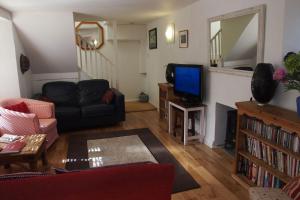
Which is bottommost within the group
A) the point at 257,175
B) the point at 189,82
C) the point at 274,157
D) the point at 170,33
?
the point at 257,175

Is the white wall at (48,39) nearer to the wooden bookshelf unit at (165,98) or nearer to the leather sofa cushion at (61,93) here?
the leather sofa cushion at (61,93)

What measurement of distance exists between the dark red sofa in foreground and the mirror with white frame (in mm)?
1959

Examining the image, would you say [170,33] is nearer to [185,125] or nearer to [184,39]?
[184,39]

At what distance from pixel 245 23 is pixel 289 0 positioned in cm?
64

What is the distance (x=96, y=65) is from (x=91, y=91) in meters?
1.45

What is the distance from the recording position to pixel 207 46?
3604 millimetres

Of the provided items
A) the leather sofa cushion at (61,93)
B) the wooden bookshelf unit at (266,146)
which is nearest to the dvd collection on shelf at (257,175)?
the wooden bookshelf unit at (266,146)

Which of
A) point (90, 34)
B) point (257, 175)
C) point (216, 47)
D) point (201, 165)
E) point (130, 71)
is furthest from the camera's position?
point (130, 71)

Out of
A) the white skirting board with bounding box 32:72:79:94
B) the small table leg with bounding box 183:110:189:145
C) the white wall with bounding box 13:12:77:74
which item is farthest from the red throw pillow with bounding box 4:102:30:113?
the small table leg with bounding box 183:110:189:145

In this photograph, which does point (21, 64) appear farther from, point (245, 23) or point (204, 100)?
Answer: point (245, 23)

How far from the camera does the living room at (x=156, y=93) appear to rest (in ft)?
7.55

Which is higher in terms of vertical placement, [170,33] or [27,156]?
[170,33]

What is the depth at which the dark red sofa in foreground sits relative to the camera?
114 centimetres

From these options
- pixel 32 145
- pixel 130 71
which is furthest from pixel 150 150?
pixel 130 71
